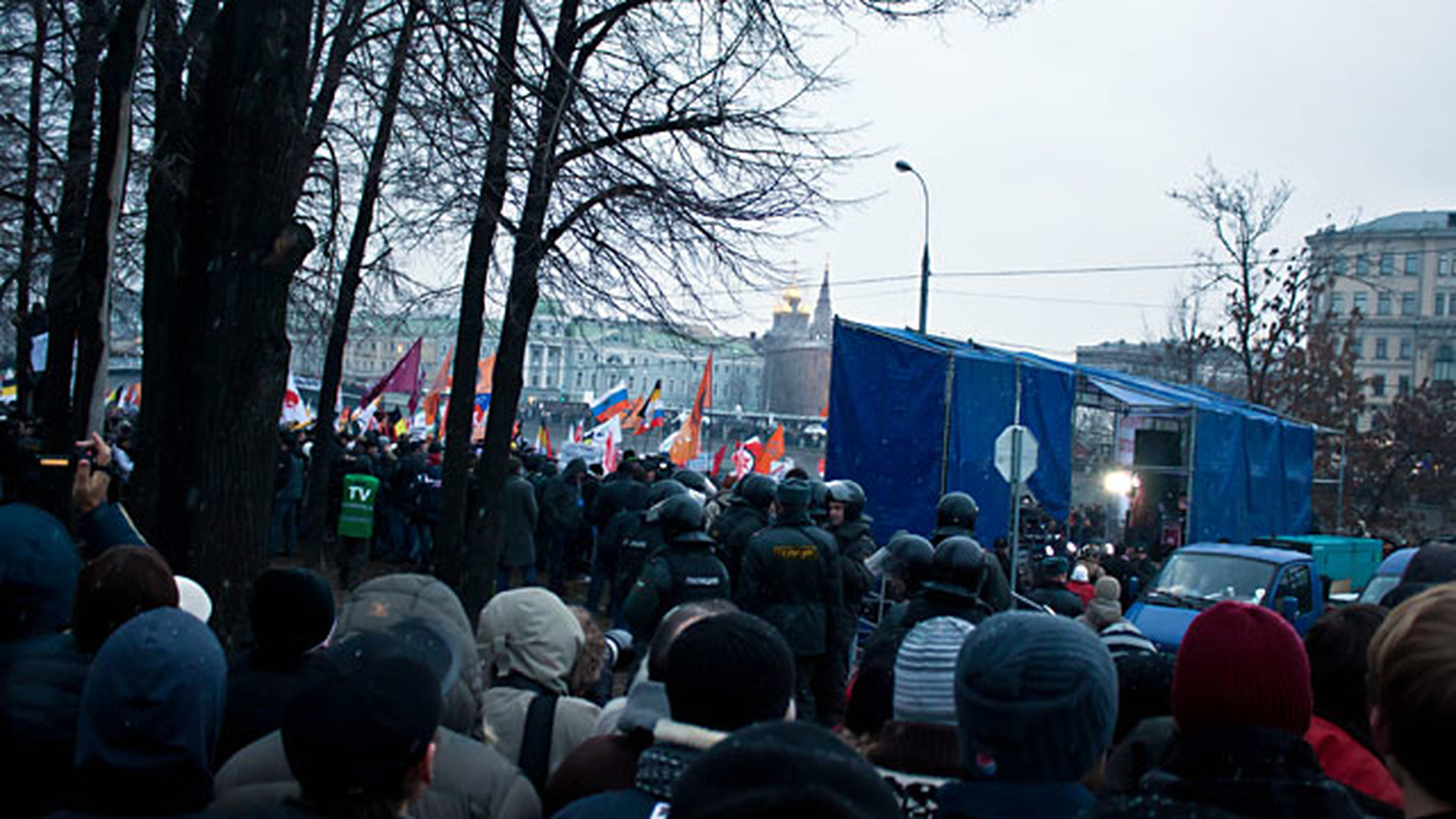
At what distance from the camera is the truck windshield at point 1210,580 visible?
46.4 ft

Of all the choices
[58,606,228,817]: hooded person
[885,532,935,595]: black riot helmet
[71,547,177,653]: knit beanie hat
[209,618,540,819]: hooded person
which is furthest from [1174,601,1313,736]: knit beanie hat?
[885,532,935,595]: black riot helmet

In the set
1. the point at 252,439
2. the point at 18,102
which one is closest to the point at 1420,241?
the point at 18,102

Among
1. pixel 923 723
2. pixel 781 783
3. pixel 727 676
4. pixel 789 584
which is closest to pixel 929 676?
pixel 923 723

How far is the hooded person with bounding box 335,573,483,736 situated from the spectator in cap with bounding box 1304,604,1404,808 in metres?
2.51

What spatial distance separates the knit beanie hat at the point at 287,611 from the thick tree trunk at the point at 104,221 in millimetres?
A: 5712

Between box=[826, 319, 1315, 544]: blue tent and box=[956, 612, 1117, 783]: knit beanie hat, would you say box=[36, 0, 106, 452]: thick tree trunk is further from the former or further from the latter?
box=[826, 319, 1315, 544]: blue tent

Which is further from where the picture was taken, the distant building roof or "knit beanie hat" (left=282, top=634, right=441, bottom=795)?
the distant building roof

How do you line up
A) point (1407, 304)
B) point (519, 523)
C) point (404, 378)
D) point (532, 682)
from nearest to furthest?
point (532, 682) < point (519, 523) < point (404, 378) < point (1407, 304)

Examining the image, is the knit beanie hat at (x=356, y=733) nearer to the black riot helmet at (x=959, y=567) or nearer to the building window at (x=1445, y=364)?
the black riot helmet at (x=959, y=567)

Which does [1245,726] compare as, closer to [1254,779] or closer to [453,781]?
[1254,779]

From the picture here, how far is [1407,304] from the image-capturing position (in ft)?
307

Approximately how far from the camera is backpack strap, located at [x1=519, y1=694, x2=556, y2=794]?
12.7 ft

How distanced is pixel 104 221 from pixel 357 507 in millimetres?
6385

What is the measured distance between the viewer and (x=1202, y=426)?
21500mm
